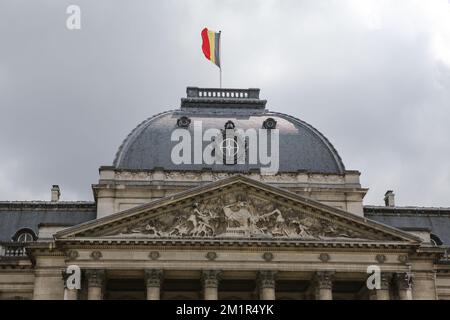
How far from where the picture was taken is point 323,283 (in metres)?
50.1

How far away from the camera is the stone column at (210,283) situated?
49.1m

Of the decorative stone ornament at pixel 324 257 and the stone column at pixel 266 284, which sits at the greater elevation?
the decorative stone ornament at pixel 324 257

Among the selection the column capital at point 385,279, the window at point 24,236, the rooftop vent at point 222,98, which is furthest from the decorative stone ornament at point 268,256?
the rooftop vent at point 222,98

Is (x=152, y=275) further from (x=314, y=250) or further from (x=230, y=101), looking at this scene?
(x=230, y=101)

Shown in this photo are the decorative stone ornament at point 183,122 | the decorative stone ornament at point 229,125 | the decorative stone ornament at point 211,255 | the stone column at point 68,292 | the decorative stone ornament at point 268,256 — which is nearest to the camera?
the stone column at point 68,292

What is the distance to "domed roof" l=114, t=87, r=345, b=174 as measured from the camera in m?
59.9

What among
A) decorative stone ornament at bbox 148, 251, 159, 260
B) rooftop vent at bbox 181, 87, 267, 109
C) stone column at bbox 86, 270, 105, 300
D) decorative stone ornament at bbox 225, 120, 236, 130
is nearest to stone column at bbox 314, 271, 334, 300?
decorative stone ornament at bbox 148, 251, 159, 260

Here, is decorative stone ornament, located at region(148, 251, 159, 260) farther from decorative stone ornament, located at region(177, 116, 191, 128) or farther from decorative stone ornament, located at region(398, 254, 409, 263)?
decorative stone ornament, located at region(398, 254, 409, 263)

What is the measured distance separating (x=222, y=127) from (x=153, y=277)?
657 inches

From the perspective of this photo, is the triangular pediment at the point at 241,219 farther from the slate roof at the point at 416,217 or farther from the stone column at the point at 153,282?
the slate roof at the point at 416,217

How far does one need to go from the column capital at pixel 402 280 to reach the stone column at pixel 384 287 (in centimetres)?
46

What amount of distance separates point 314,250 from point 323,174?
31.8 ft

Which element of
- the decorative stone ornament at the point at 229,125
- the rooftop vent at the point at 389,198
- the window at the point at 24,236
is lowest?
the window at the point at 24,236

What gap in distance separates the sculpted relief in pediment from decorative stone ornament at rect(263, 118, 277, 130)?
11710 millimetres
